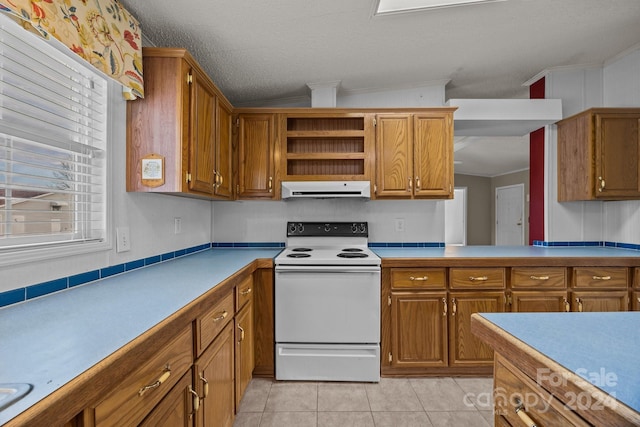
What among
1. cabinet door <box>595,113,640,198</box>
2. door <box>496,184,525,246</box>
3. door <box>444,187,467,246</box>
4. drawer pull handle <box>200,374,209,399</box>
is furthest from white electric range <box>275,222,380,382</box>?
door <box>444,187,467,246</box>

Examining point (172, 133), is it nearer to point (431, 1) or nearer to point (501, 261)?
point (431, 1)

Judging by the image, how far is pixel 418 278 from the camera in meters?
2.25

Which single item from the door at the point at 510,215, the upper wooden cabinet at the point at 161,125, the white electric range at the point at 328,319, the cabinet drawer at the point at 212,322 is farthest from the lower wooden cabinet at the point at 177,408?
the door at the point at 510,215

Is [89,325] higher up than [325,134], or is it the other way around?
[325,134]

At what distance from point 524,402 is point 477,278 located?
5.31ft

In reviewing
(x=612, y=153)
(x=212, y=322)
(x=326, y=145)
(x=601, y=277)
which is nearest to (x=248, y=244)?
(x=326, y=145)

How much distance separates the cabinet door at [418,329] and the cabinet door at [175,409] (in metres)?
1.52

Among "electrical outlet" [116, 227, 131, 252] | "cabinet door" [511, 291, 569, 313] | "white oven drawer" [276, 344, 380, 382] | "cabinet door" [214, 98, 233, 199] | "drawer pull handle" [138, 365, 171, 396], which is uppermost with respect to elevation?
"cabinet door" [214, 98, 233, 199]

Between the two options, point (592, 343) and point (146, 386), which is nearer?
point (592, 343)

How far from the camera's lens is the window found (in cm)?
107

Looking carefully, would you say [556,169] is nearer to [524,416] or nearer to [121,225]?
[524,416]

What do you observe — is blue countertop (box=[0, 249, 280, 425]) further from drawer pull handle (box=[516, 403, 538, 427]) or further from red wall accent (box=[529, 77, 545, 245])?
red wall accent (box=[529, 77, 545, 245])

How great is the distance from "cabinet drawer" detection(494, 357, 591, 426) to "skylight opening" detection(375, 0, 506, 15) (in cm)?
191

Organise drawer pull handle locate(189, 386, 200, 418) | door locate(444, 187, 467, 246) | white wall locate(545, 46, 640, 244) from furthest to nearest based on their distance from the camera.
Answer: door locate(444, 187, 467, 246)
white wall locate(545, 46, 640, 244)
drawer pull handle locate(189, 386, 200, 418)
